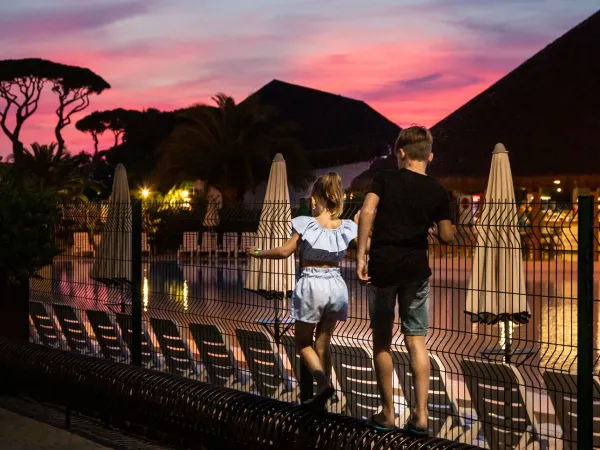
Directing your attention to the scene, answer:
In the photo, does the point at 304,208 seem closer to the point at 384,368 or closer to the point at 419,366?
the point at 384,368

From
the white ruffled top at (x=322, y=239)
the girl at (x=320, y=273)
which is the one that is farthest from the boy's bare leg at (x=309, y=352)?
the white ruffled top at (x=322, y=239)

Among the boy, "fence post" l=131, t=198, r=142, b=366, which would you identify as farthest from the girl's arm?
"fence post" l=131, t=198, r=142, b=366

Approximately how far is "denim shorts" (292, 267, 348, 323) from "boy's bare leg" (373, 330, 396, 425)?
0.47m

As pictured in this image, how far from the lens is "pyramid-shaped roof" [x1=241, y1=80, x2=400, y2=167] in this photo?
7494cm

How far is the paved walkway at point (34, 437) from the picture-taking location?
6926mm

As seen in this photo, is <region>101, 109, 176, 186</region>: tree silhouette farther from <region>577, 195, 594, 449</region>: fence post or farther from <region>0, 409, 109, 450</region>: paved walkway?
<region>577, 195, 594, 449</region>: fence post

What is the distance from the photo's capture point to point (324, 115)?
→ 250 feet

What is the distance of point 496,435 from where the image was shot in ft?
19.6

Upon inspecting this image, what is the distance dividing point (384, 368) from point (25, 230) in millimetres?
5190

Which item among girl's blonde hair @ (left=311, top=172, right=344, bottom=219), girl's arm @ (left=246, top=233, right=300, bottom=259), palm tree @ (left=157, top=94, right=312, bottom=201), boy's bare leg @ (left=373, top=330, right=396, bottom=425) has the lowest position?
boy's bare leg @ (left=373, top=330, right=396, bottom=425)

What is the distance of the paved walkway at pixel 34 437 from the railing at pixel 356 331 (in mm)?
Result: 920

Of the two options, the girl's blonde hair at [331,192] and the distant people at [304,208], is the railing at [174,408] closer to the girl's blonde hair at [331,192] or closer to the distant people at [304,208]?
the girl's blonde hair at [331,192]

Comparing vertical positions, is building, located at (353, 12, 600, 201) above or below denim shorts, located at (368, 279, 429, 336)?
above

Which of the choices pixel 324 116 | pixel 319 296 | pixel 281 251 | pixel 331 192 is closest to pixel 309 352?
pixel 319 296
